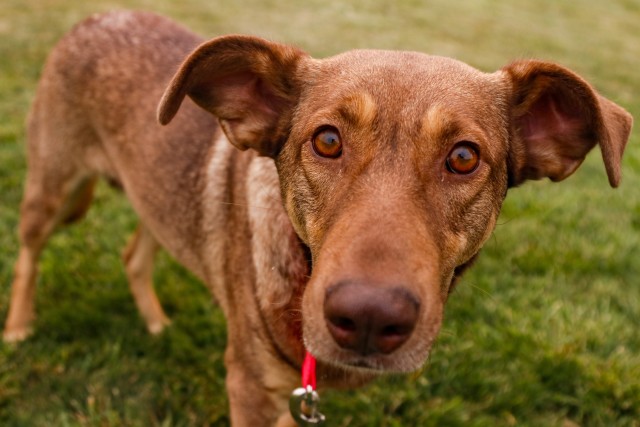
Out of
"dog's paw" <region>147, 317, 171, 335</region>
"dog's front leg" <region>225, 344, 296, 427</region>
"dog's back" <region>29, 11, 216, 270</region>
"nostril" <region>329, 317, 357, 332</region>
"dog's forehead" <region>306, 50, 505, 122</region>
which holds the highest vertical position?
"dog's forehead" <region>306, 50, 505, 122</region>

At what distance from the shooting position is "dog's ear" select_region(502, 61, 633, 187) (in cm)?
254

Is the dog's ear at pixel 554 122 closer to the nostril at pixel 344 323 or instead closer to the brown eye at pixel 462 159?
the brown eye at pixel 462 159

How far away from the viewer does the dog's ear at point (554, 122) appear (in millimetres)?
2541

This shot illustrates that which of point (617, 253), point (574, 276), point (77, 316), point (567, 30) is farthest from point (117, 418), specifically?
point (567, 30)

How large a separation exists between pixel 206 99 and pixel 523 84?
1.35 m

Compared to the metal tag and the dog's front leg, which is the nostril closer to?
the metal tag

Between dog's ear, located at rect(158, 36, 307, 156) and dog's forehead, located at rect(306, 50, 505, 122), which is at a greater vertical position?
dog's forehead, located at rect(306, 50, 505, 122)

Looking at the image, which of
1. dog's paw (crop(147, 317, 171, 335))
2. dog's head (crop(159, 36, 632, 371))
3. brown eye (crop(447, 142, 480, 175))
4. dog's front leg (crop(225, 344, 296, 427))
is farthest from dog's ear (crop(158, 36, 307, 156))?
dog's paw (crop(147, 317, 171, 335))

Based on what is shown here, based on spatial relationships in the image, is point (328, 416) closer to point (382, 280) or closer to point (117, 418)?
point (117, 418)

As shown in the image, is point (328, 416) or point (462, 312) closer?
point (328, 416)

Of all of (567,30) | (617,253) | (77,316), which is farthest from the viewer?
(567,30)

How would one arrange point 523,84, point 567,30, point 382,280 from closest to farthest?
1. point 382,280
2. point 523,84
3. point 567,30

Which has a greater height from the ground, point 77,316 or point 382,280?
point 382,280

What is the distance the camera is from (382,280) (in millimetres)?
1847
